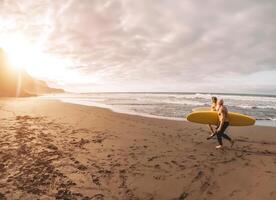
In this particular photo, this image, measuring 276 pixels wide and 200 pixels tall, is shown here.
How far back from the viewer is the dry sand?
16.1ft

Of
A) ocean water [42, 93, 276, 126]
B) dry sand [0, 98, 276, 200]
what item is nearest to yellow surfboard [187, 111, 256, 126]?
A: dry sand [0, 98, 276, 200]

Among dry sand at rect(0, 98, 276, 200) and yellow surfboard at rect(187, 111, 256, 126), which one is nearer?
dry sand at rect(0, 98, 276, 200)

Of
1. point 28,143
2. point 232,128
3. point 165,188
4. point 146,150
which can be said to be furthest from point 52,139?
point 232,128

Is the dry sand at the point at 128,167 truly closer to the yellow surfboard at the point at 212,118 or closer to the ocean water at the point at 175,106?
the yellow surfboard at the point at 212,118

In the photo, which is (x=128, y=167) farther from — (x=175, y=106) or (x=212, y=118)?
(x=175, y=106)

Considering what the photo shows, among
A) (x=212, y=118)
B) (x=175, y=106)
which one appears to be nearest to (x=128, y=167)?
(x=212, y=118)

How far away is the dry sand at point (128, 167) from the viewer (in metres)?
4.91

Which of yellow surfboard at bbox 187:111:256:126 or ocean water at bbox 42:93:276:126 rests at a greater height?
yellow surfboard at bbox 187:111:256:126

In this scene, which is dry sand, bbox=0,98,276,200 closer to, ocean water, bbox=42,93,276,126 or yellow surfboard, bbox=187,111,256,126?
yellow surfboard, bbox=187,111,256,126

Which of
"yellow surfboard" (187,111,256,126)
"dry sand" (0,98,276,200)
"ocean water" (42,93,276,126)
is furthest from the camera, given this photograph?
"ocean water" (42,93,276,126)

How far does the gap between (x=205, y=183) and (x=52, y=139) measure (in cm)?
595

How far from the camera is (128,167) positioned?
6.29 metres

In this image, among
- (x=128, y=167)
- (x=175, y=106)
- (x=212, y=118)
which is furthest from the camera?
(x=175, y=106)

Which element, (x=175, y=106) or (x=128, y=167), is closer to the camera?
(x=128, y=167)
